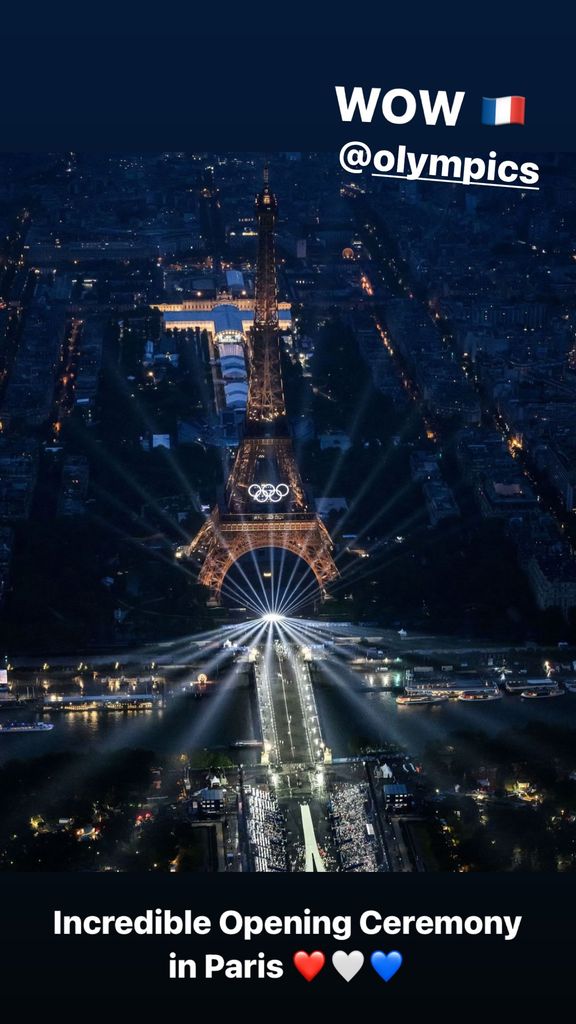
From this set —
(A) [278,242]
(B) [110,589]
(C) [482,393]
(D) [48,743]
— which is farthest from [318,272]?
(D) [48,743]

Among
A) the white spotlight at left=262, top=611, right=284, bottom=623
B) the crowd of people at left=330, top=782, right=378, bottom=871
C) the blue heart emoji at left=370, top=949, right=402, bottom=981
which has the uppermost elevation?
the white spotlight at left=262, top=611, right=284, bottom=623

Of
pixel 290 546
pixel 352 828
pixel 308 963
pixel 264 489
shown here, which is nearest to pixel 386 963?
pixel 308 963

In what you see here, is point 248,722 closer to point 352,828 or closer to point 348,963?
point 352,828

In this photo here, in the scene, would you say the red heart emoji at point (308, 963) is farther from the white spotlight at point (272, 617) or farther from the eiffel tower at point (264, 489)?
the eiffel tower at point (264, 489)

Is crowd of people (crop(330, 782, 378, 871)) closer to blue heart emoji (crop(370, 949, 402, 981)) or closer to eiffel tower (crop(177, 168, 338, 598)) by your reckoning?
blue heart emoji (crop(370, 949, 402, 981))

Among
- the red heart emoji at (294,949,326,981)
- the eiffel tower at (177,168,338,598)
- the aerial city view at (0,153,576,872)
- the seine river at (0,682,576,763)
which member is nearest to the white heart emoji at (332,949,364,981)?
the red heart emoji at (294,949,326,981)

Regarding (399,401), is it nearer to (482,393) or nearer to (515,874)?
(482,393)
